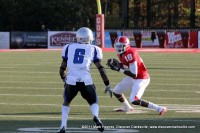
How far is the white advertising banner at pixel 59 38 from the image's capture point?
146ft

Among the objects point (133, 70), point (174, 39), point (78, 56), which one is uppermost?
point (78, 56)

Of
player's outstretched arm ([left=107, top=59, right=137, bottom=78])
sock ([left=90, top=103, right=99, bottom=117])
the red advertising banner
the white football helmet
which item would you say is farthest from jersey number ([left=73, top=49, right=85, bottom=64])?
the red advertising banner

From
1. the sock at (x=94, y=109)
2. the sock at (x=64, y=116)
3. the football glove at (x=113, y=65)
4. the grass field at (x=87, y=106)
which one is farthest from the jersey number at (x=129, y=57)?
the sock at (x=64, y=116)

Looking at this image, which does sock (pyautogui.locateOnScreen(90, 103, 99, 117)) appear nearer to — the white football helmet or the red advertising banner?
the white football helmet

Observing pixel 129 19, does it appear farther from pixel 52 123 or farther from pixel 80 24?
pixel 52 123

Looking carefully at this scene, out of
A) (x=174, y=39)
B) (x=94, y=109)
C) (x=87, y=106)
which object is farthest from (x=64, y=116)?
(x=174, y=39)

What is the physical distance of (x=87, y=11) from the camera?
5831 cm

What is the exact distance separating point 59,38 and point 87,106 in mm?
32094

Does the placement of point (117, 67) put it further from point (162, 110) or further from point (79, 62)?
point (79, 62)

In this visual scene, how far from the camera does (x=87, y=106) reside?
12844 mm

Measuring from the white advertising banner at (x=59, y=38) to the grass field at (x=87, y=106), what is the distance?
23359 millimetres

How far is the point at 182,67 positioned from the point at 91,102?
1480 cm

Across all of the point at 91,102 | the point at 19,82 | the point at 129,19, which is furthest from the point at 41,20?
the point at 91,102

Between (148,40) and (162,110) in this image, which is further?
(148,40)
